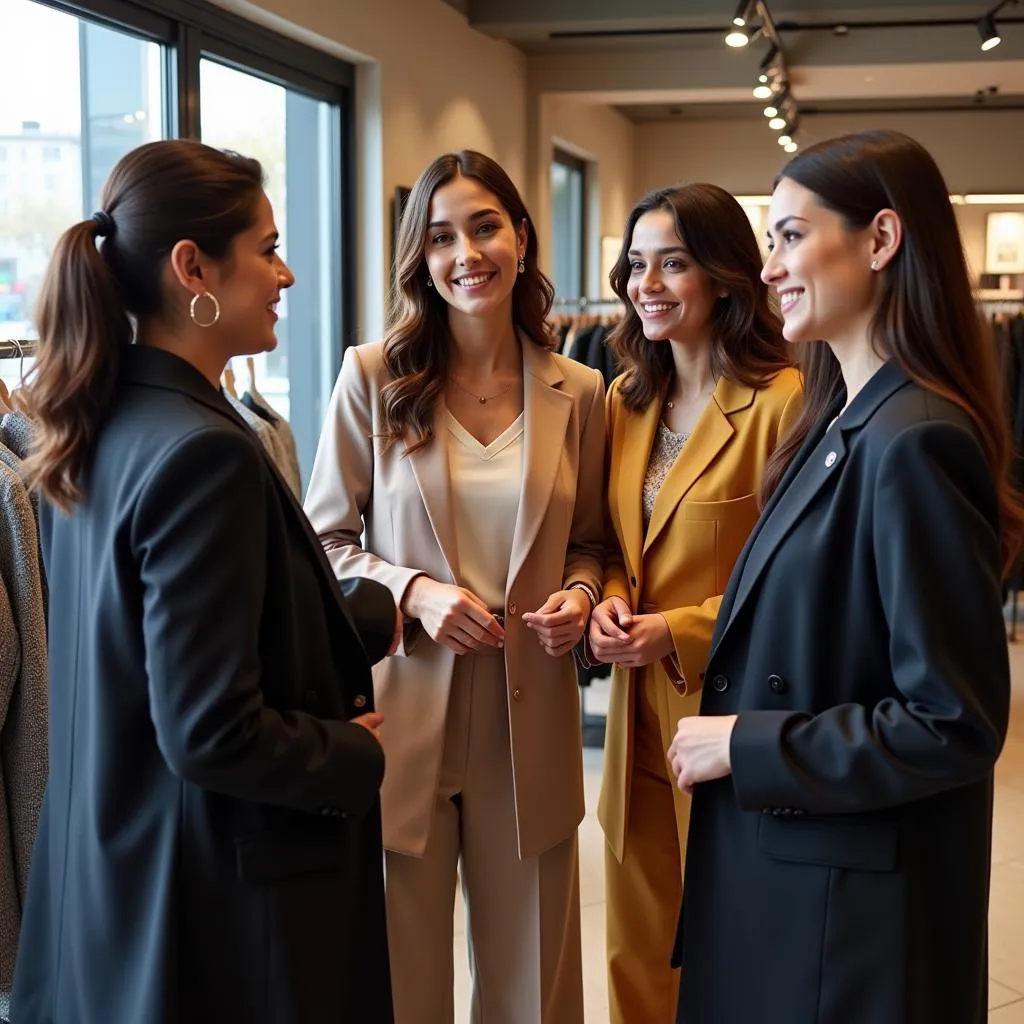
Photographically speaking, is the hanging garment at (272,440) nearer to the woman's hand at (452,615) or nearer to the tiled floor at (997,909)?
the woman's hand at (452,615)

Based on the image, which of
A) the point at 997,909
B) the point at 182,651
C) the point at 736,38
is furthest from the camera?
the point at 736,38

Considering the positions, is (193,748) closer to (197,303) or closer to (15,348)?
(197,303)

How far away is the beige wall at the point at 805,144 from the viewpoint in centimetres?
1008

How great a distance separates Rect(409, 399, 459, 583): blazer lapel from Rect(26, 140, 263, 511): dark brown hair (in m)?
0.68

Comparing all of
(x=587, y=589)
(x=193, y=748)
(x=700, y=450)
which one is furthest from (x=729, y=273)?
(x=193, y=748)

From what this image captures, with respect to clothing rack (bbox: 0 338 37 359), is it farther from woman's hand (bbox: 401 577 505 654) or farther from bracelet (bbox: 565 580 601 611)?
bracelet (bbox: 565 580 601 611)

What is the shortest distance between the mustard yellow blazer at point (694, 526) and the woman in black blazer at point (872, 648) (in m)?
0.54

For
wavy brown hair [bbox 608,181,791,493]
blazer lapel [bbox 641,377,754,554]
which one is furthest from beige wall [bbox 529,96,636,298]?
blazer lapel [bbox 641,377,754,554]

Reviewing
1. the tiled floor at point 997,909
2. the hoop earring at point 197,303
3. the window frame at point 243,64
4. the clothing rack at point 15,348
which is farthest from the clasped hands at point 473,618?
the window frame at point 243,64

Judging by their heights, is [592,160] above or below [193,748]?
above

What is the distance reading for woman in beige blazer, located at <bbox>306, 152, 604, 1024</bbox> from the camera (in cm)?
204

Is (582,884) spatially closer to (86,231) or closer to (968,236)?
(86,231)

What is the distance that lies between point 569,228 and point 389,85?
4.14 metres

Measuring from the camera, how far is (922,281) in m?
1.40
